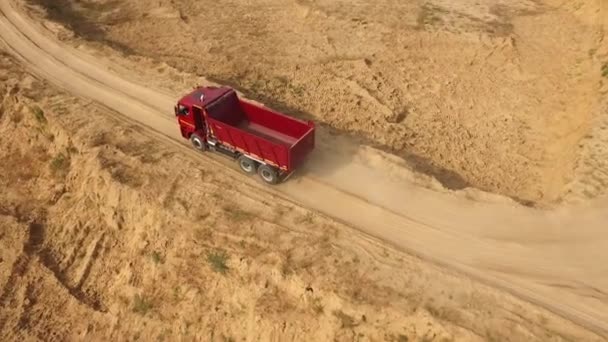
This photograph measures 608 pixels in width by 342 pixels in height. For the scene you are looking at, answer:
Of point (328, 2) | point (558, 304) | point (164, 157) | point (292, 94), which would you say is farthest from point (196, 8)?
point (558, 304)

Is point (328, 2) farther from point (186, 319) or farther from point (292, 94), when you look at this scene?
point (186, 319)

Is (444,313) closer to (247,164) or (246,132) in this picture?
(247,164)

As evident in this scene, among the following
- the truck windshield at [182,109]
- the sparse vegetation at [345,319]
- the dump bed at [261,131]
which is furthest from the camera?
the truck windshield at [182,109]

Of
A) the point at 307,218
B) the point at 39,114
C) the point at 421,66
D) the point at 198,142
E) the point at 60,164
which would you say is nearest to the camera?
the point at 307,218

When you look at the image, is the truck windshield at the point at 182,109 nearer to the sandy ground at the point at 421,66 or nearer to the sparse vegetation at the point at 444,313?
the sandy ground at the point at 421,66

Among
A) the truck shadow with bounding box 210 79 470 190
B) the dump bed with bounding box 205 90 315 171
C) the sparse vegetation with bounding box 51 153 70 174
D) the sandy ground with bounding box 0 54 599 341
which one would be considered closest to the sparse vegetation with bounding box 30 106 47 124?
the sandy ground with bounding box 0 54 599 341

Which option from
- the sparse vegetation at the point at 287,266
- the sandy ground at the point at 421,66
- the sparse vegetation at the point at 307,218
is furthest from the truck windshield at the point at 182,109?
the sparse vegetation at the point at 287,266

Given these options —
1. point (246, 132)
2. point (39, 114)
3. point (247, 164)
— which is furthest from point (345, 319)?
point (39, 114)

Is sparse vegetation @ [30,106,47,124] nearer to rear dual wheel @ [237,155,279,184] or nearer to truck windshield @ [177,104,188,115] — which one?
truck windshield @ [177,104,188,115]
